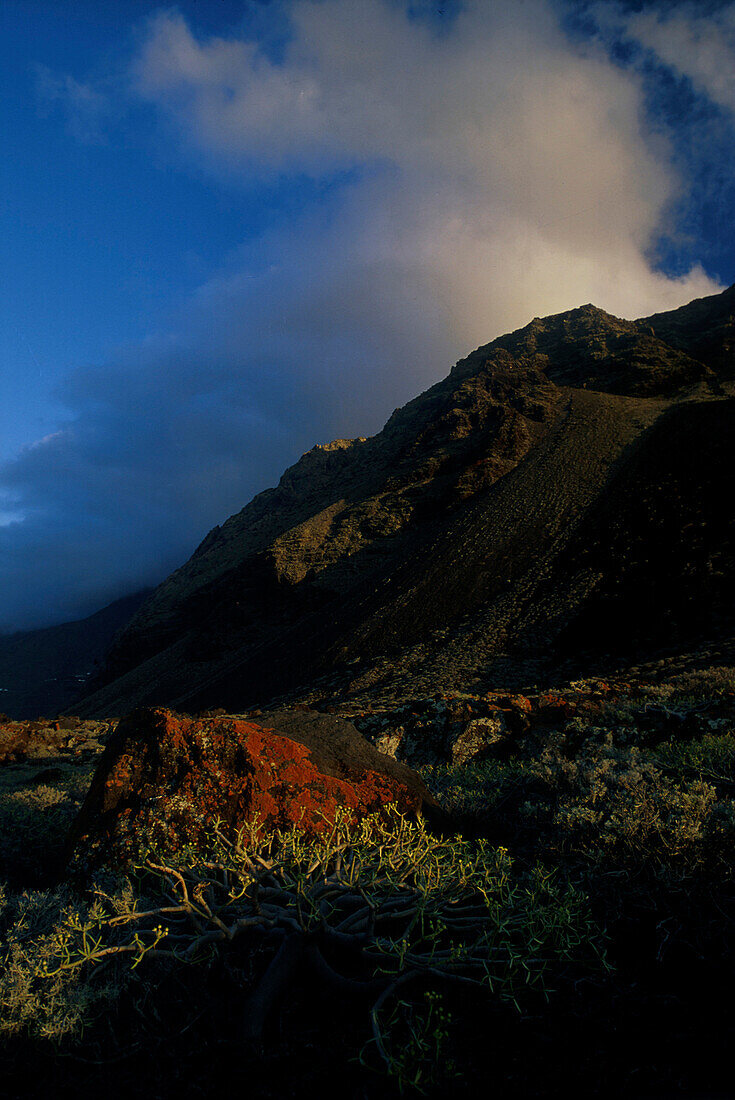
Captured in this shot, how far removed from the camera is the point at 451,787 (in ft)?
19.0

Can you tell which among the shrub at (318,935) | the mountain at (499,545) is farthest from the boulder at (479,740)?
the mountain at (499,545)

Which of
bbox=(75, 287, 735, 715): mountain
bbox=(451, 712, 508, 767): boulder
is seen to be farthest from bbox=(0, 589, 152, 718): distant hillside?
bbox=(451, 712, 508, 767): boulder

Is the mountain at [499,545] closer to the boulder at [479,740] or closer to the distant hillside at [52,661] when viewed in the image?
the boulder at [479,740]

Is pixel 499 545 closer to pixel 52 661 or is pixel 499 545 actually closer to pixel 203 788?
pixel 203 788

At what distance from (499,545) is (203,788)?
108ft

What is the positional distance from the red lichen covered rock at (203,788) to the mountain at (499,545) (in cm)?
1828

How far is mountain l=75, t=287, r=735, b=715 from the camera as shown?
2548 centimetres

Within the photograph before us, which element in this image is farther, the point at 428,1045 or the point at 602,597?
the point at 602,597

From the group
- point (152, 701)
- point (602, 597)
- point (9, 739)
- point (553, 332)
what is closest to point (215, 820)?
point (9, 739)

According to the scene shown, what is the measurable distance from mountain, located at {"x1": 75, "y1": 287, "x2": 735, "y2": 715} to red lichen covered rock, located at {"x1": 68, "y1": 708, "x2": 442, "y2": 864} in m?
18.3

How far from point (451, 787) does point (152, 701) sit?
4873 centimetres

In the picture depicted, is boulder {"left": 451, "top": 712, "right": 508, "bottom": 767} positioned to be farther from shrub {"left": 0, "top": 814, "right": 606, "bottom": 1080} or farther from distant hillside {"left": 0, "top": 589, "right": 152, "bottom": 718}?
distant hillside {"left": 0, "top": 589, "right": 152, "bottom": 718}

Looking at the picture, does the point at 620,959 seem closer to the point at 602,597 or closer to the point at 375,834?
the point at 375,834

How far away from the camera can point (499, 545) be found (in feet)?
114
